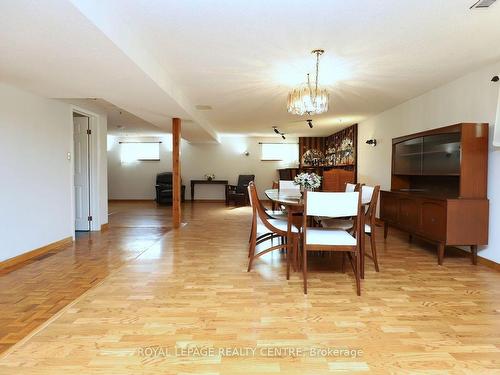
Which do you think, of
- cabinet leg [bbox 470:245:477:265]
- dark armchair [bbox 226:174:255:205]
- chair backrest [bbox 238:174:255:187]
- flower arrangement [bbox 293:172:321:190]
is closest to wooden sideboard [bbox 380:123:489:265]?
cabinet leg [bbox 470:245:477:265]

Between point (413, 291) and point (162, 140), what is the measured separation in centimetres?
936

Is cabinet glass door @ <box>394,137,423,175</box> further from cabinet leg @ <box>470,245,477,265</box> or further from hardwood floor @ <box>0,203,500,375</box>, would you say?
hardwood floor @ <box>0,203,500,375</box>

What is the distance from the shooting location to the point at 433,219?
3.46m

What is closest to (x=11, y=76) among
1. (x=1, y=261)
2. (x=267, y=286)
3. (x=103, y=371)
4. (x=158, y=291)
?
(x=1, y=261)

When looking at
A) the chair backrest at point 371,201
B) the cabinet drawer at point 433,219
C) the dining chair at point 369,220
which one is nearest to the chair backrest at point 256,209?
the dining chair at point 369,220

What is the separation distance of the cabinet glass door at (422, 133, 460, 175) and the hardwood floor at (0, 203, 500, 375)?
107 centimetres

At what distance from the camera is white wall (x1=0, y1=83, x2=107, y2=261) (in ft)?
11.1

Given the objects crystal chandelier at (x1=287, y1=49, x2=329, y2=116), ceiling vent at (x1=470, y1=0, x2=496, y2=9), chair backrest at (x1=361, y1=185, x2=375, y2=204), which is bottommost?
chair backrest at (x1=361, y1=185, x2=375, y2=204)

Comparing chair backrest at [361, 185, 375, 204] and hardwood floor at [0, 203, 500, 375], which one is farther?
chair backrest at [361, 185, 375, 204]

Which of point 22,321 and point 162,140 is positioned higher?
point 162,140

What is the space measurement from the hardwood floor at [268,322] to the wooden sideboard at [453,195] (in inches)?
13.8

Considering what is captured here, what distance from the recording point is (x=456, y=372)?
61.0 inches

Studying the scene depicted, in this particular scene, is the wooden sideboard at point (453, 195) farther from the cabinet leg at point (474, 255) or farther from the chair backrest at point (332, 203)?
the chair backrest at point (332, 203)

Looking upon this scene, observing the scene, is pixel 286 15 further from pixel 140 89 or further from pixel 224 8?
pixel 140 89
